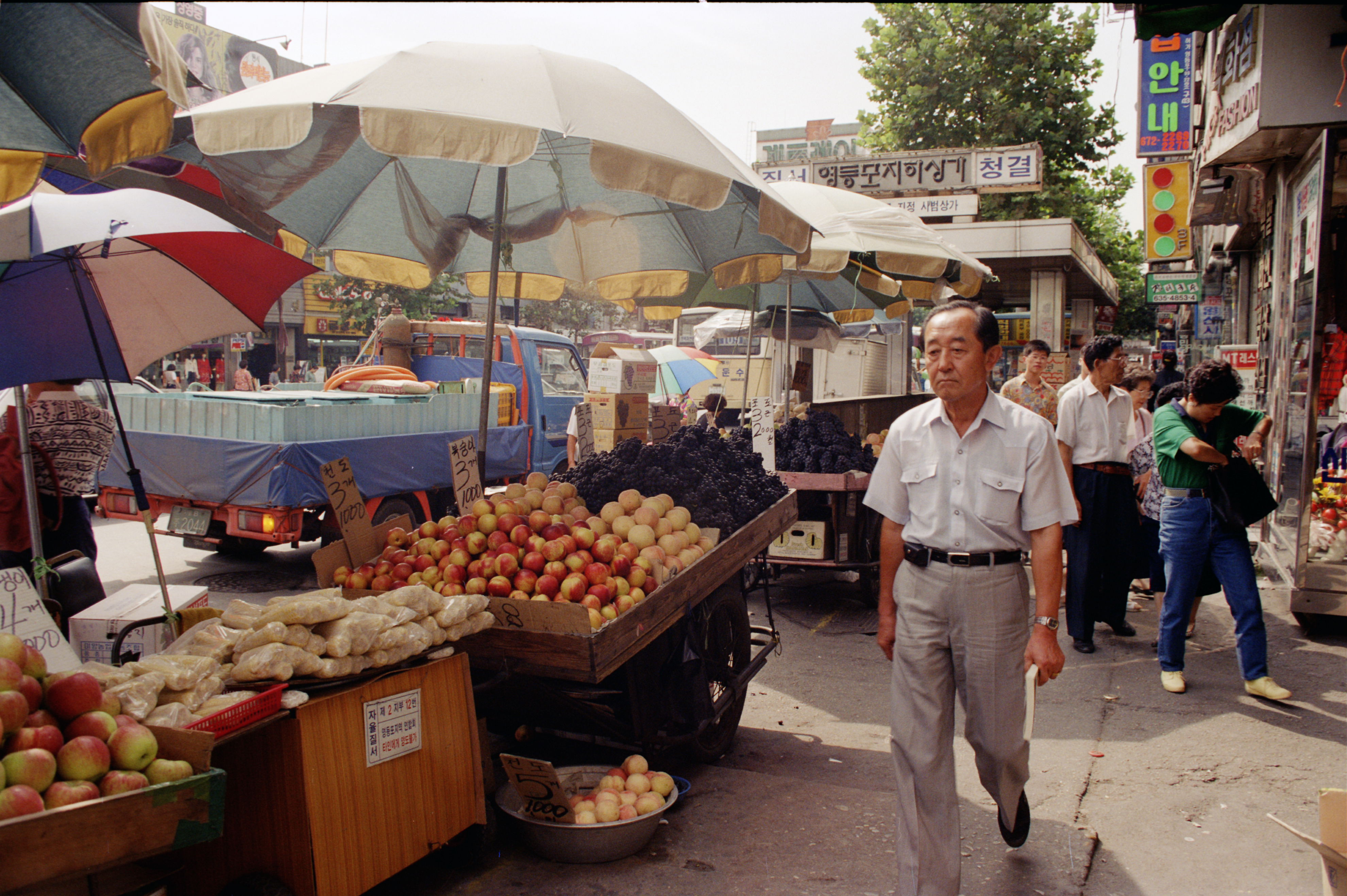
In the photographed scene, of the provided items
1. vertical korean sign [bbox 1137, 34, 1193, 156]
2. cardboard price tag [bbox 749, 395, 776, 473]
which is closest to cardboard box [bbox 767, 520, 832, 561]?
cardboard price tag [bbox 749, 395, 776, 473]

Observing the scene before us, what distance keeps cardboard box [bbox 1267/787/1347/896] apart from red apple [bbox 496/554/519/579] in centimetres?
266

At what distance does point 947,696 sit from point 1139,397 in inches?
243

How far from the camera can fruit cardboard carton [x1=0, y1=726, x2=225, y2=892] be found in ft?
6.22

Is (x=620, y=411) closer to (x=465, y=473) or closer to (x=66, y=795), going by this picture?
(x=465, y=473)

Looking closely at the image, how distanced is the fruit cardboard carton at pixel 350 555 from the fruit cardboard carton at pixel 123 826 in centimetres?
134

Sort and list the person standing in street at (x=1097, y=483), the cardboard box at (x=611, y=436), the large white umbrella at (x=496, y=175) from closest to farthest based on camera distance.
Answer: the large white umbrella at (x=496, y=175) < the person standing in street at (x=1097, y=483) < the cardboard box at (x=611, y=436)

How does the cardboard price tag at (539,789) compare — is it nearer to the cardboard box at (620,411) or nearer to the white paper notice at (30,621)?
the white paper notice at (30,621)

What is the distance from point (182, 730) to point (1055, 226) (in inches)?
787

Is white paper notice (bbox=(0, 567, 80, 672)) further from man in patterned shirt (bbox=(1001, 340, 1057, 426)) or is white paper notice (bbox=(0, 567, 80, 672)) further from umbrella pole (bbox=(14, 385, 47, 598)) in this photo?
man in patterned shirt (bbox=(1001, 340, 1057, 426))

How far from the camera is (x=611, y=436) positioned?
677 cm

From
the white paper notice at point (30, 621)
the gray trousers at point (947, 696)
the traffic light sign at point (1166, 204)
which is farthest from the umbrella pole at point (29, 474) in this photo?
the traffic light sign at point (1166, 204)

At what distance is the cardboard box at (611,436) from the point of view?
6750mm

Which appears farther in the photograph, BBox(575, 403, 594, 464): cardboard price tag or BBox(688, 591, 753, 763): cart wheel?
BBox(575, 403, 594, 464): cardboard price tag

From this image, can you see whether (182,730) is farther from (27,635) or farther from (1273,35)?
(1273,35)
